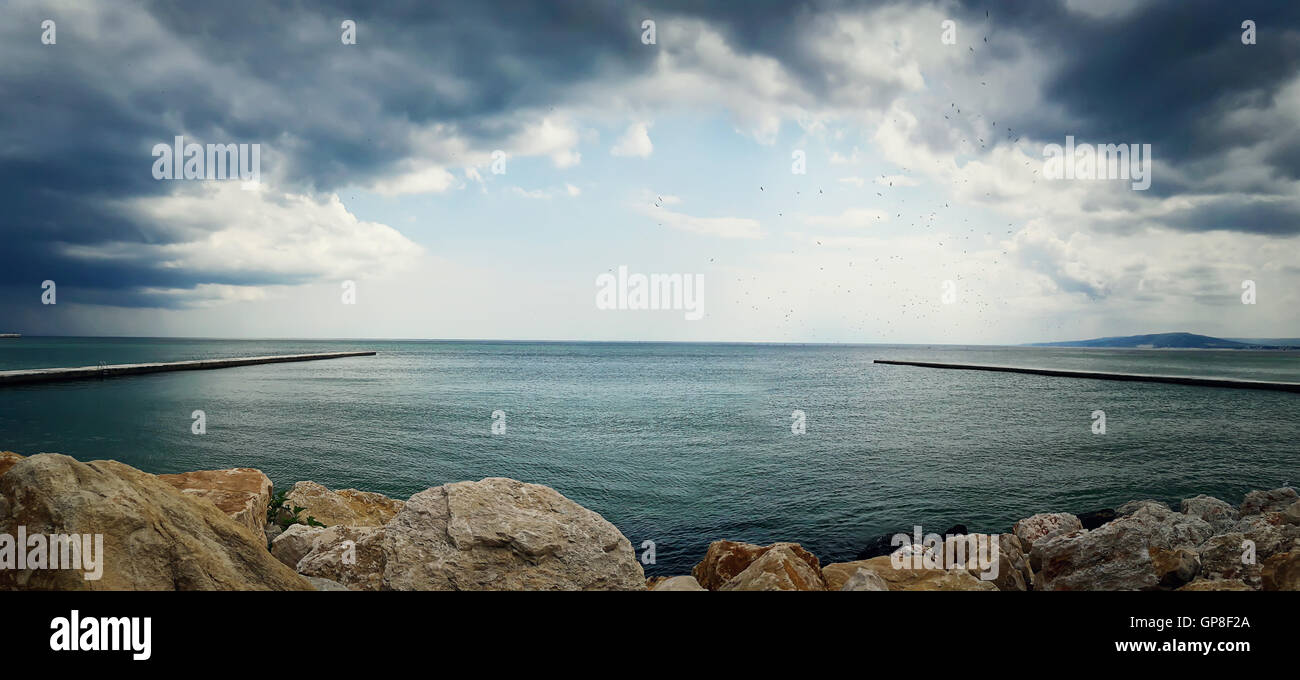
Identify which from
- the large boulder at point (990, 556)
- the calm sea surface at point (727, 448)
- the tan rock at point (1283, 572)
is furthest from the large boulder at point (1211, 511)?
the tan rock at point (1283, 572)

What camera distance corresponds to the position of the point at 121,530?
5395 mm

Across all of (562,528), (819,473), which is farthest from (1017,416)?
(562,528)

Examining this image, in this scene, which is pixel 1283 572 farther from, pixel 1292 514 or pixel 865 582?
pixel 1292 514

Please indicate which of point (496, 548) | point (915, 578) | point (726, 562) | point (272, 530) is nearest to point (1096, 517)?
point (915, 578)

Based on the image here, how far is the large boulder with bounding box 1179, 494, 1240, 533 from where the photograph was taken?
15.5 m

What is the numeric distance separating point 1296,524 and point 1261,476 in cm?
1386

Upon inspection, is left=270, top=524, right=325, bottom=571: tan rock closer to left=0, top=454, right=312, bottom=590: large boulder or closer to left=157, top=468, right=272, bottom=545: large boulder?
left=157, top=468, right=272, bottom=545: large boulder

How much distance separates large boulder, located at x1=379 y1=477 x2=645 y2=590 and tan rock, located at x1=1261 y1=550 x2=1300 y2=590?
883 centimetres

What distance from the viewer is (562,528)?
7828mm

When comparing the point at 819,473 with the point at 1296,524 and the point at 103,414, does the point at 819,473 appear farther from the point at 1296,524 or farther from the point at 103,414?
the point at 103,414

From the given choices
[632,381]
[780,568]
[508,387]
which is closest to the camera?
[780,568]

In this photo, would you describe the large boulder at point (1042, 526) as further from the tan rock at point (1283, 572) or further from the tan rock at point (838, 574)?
the tan rock at point (838, 574)

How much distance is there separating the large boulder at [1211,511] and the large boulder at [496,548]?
1679 cm

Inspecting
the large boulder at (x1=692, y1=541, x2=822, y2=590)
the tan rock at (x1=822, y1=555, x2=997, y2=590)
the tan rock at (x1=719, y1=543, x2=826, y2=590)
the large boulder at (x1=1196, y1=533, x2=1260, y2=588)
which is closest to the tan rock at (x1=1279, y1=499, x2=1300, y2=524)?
the large boulder at (x1=1196, y1=533, x2=1260, y2=588)
